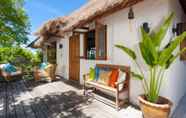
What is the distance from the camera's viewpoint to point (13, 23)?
9305 millimetres

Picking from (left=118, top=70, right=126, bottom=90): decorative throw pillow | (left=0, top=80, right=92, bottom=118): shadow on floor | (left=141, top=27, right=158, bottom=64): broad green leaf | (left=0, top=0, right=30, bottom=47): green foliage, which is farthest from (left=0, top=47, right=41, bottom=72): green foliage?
(left=141, top=27, right=158, bottom=64): broad green leaf

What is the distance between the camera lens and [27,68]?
1148cm

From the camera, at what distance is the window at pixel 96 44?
17.5 ft

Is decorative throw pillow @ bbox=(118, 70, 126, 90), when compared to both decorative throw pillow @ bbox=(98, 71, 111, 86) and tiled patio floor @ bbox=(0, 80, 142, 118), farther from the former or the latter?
tiled patio floor @ bbox=(0, 80, 142, 118)

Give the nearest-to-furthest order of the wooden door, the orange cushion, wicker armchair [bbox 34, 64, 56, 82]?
1. the orange cushion
2. the wooden door
3. wicker armchair [bbox 34, 64, 56, 82]

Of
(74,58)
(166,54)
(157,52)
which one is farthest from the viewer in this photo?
(74,58)

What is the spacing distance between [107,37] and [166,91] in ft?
8.26

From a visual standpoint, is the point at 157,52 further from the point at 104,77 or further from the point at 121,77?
the point at 104,77

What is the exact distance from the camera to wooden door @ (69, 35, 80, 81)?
7.09m

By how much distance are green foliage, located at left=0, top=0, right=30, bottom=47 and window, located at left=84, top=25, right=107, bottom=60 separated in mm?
5327

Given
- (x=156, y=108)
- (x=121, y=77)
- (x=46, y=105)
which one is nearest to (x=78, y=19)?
(x=121, y=77)

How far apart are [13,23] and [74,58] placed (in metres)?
5.01

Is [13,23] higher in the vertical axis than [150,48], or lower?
higher

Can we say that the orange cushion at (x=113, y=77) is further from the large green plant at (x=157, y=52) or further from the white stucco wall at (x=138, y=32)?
the large green plant at (x=157, y=52)
